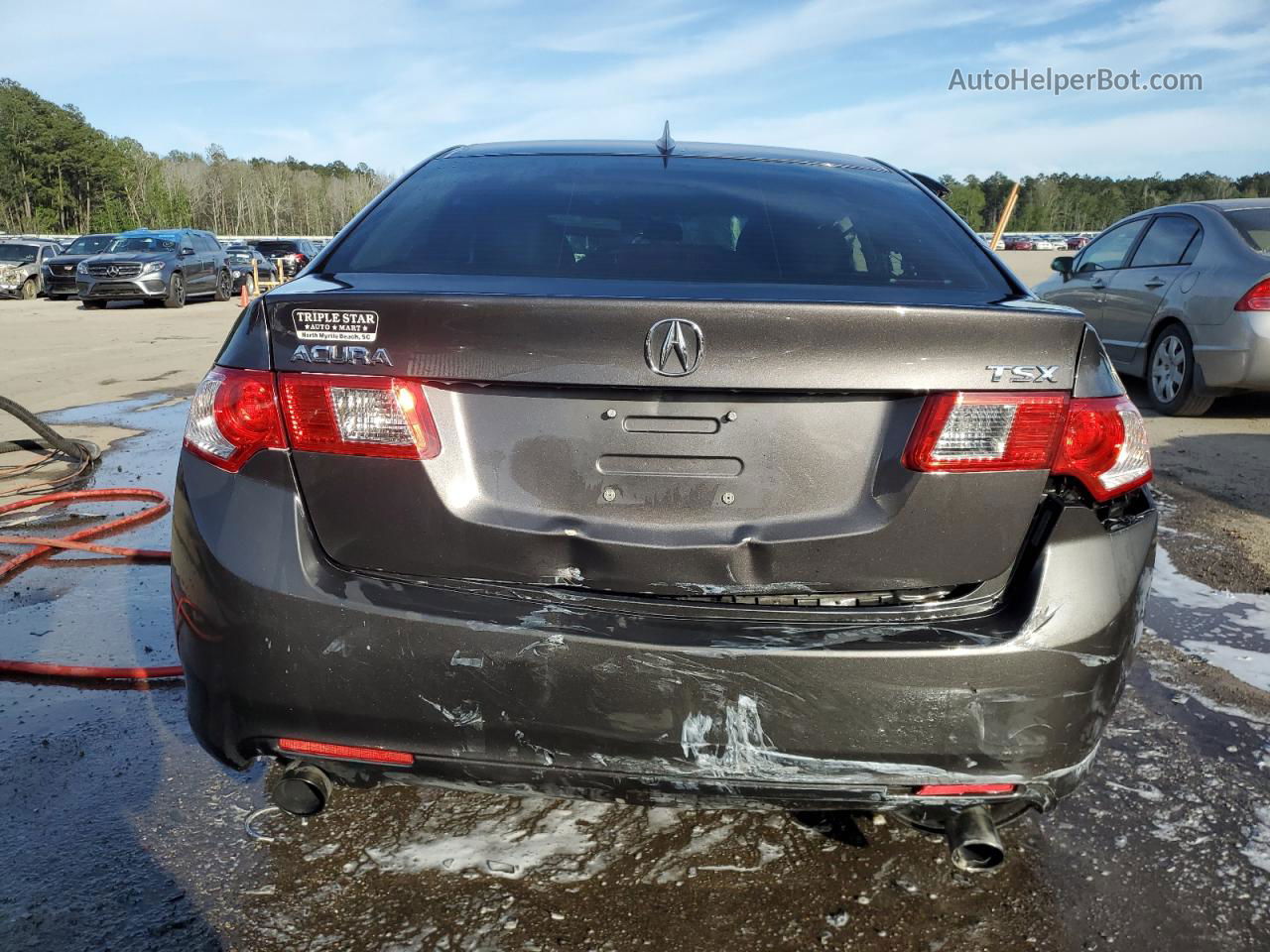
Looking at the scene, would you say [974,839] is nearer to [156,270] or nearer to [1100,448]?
[1100,448]

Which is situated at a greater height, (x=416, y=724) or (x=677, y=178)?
(x=677, y=178)

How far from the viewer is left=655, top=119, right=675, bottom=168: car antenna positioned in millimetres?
3035

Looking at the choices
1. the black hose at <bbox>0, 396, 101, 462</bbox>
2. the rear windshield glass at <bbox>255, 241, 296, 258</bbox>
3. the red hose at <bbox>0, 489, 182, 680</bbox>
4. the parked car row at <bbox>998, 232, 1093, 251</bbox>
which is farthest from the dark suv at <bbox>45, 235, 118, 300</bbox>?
the parked car row at <bbox>998, 232, 1093, 251</bbox>

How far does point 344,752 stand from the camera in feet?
6.54

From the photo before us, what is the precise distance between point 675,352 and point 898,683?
713 millimetres

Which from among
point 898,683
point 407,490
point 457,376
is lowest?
point 898,683

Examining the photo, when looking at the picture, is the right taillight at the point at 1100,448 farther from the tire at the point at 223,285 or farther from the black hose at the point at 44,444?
the tire at the point at 223,285

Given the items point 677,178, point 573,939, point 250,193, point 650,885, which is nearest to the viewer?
point 573,939

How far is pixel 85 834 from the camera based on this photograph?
2508 millimetres

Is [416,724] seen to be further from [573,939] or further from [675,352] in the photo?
[675,352]

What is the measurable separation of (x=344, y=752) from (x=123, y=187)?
370 feet

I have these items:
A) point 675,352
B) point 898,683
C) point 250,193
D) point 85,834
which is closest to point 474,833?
point 85,834

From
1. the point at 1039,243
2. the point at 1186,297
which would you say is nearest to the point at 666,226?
the point at 1186,297

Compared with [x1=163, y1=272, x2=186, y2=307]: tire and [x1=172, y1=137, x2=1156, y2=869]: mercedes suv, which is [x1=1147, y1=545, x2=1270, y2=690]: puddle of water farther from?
[x1=163, y1=272, x2=186, y2=307]: tire
